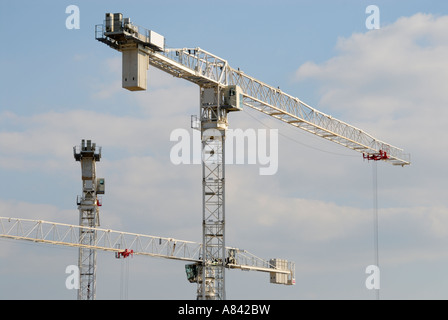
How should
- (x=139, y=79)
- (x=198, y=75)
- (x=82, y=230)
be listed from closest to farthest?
(x=139, y=79) → (x=198, y=75) → (x=82, y=230)

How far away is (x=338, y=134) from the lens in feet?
460

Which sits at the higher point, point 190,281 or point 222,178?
point 222,178

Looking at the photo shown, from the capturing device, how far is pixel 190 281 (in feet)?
391

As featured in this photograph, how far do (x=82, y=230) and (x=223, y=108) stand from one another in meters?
29.4

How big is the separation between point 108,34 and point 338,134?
52316 millimetres
